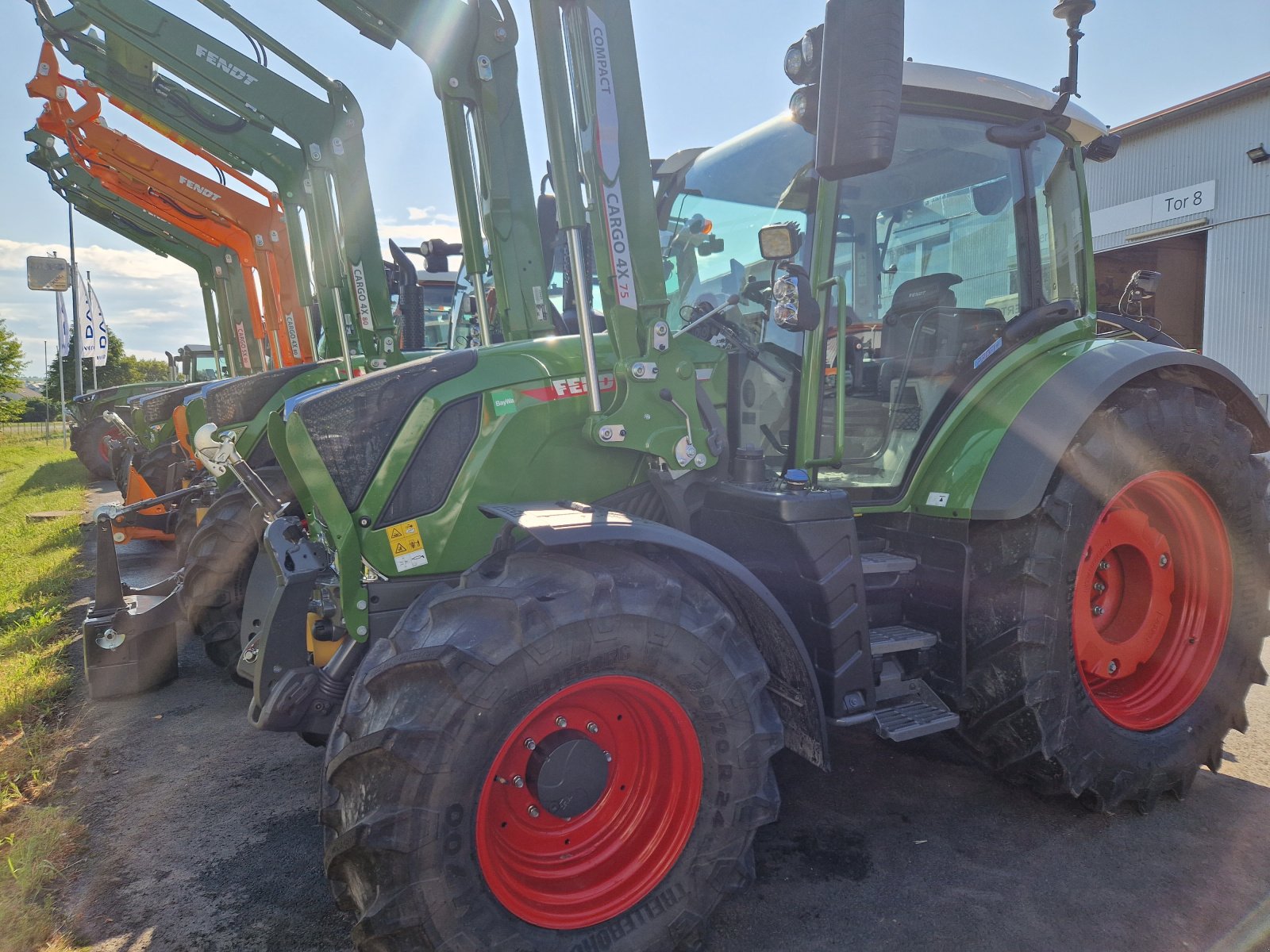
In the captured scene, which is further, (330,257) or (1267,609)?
(330,257)

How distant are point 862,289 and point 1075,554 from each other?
3.75 feet

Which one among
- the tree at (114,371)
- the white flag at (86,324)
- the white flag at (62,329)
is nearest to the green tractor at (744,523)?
the white flag at (86,324)

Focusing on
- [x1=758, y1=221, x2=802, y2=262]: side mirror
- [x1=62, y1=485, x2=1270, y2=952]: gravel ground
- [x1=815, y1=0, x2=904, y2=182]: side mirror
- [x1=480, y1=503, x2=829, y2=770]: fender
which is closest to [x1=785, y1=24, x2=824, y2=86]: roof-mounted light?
[x1=815, y1=0, x2=904, y2=182]: side mirror

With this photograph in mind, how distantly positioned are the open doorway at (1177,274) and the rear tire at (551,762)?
51.3 feet

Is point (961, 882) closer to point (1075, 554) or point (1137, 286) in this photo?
point (1075, 554)

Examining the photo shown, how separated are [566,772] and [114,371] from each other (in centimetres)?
4617

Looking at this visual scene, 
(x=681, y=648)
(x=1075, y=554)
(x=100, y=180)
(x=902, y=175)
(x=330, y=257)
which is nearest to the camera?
(x=681, y=648)

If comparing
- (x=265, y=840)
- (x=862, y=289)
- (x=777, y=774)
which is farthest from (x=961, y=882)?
(x=265, y=840)

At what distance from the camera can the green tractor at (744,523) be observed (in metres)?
1.99

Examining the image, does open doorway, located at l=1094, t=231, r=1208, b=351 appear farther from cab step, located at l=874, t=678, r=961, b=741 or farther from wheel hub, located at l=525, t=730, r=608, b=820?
wheel hub, located at l=525, t=730, r=608, b=820

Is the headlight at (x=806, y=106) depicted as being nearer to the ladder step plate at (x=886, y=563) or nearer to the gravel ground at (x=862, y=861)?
the ladder step plate at (x=886, y=563)

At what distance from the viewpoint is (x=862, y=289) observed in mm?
3020

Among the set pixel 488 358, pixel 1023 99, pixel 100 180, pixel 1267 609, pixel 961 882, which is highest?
pixel 100 180

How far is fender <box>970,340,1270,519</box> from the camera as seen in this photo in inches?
105
